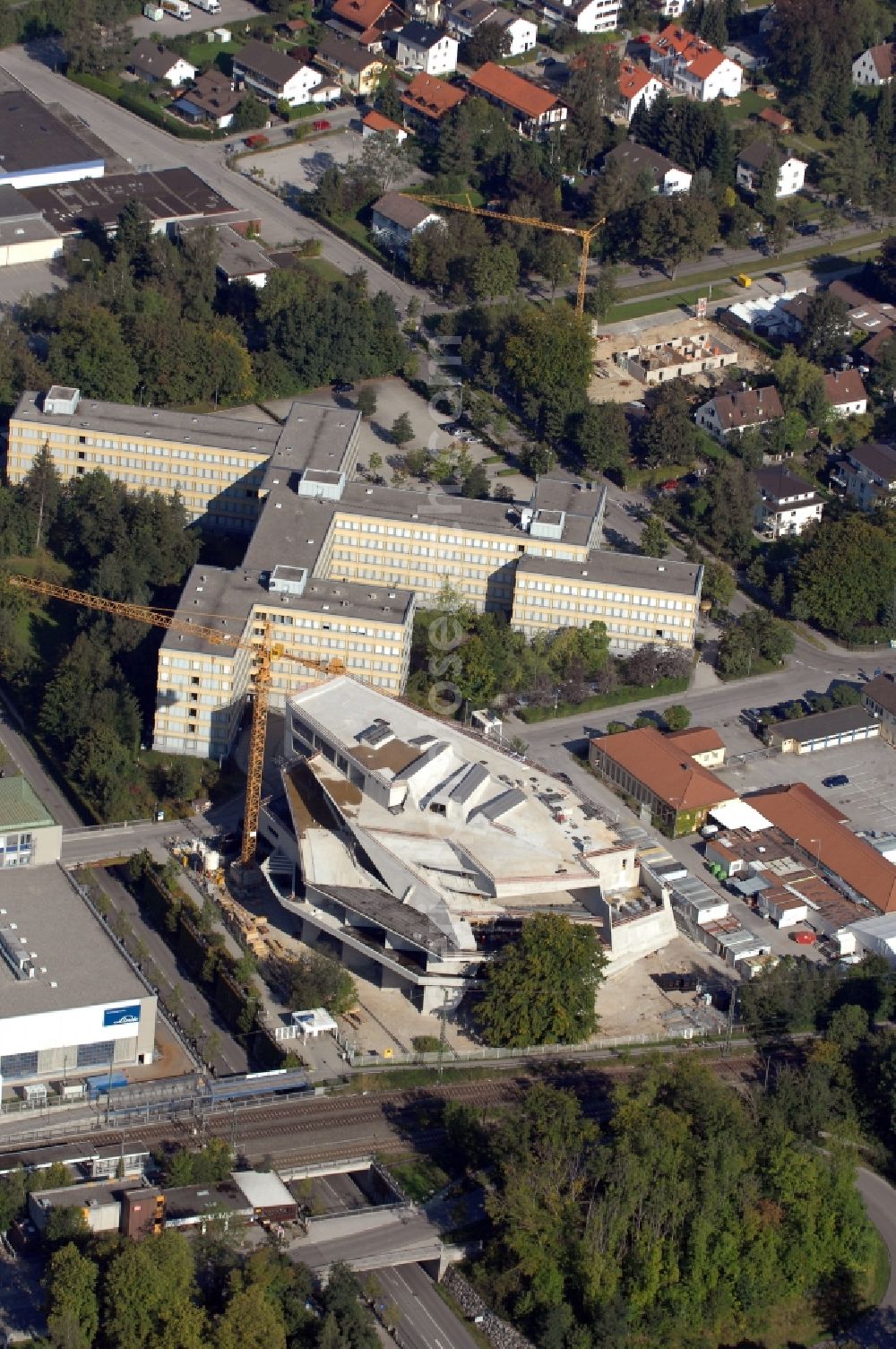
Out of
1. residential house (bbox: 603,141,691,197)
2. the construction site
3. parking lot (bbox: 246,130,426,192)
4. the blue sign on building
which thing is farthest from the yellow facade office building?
residential house (bbox: 603,141,691,197)

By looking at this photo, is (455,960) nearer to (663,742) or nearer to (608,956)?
(608,956)

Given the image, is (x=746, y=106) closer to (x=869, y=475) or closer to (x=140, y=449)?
(x=869, y=475)

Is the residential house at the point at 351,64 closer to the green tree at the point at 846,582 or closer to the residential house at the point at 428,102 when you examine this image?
the residential house at the point at 428,102

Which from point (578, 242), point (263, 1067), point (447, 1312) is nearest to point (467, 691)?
point (263, 1067)

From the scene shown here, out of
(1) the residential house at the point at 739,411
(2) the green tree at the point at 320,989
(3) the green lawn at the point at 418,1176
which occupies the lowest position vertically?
(3) the green lawn at the point at 418,1176

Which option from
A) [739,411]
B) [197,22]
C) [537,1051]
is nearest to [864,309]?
[739,411]

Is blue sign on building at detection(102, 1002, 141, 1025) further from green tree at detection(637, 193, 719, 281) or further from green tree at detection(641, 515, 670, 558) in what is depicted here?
green tree at detection(637, 193, 719, 281)

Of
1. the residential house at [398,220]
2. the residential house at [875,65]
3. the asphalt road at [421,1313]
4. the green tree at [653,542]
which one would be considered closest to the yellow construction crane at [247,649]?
the green tree at [653,542]
